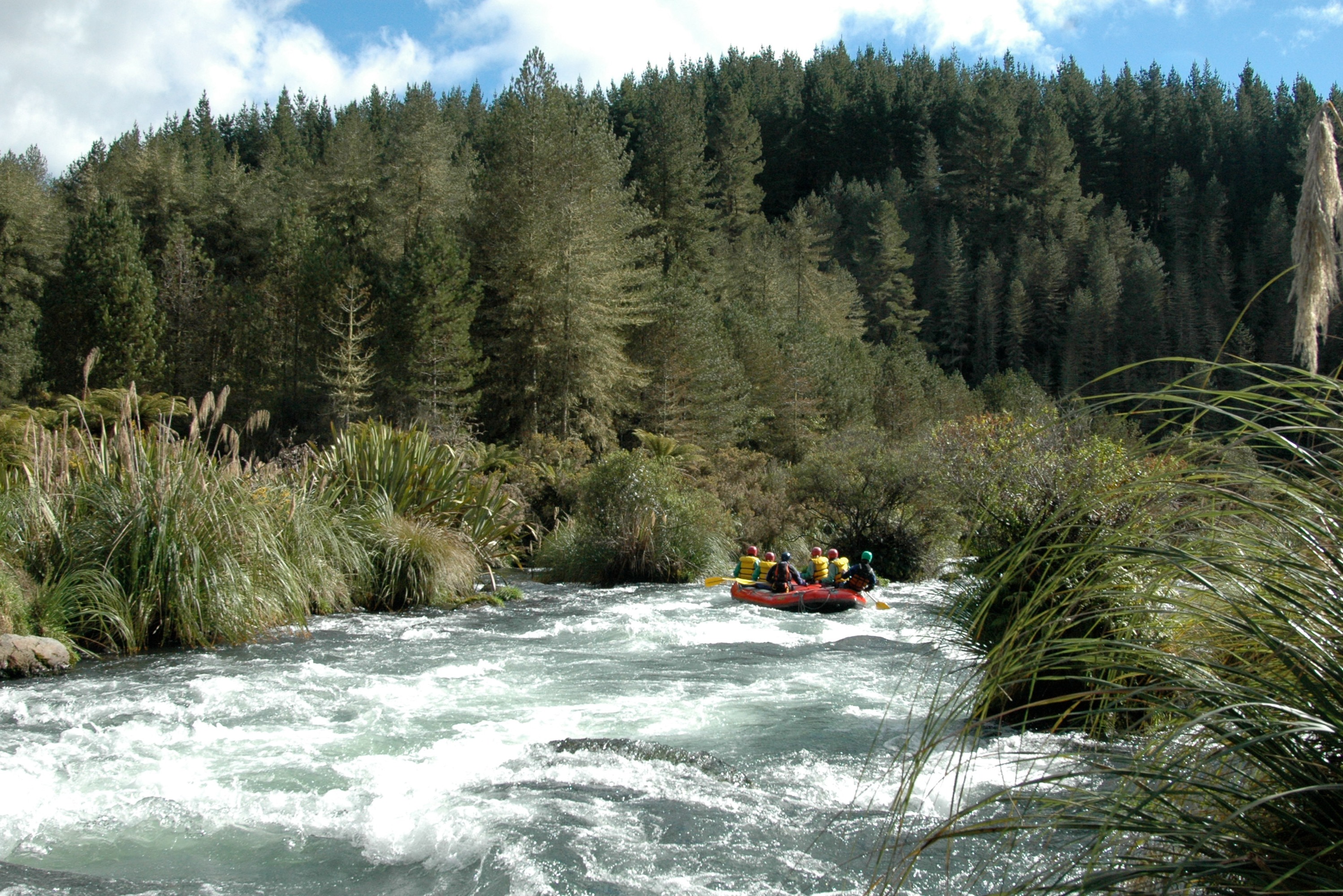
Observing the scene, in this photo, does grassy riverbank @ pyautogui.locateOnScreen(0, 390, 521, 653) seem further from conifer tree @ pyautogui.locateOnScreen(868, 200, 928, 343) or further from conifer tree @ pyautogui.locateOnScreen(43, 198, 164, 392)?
conifer tree @ pyautogui.locateOnScreen(868, 200, 928, 343)

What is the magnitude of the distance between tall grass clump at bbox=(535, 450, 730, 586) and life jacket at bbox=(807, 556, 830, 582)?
144 inches

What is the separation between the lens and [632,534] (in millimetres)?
20219

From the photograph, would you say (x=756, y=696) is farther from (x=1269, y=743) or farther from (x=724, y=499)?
(x=724, y=499)

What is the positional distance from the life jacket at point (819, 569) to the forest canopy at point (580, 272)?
8.44 meters

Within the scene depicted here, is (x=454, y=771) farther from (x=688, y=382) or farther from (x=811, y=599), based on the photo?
(x=688, y=382)

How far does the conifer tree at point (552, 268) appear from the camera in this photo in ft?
121

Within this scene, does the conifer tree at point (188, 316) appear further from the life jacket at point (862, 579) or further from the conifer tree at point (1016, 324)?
the conifer tree at point (1016, 324)

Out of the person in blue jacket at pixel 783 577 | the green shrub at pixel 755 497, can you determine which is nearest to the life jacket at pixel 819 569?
the person in blue jacket at pixel 783 577

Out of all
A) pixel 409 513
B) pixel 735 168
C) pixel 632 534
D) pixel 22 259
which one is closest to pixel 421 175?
pixel 22 259

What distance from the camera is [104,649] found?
1011 centimetres

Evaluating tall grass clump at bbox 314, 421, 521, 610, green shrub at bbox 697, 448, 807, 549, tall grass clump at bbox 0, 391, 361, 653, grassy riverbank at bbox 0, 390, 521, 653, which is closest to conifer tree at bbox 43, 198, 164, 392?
green shrub at bbox 697, 448, 807, 549

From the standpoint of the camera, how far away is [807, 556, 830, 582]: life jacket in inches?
683

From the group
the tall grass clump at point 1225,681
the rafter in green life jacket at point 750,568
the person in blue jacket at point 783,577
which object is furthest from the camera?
the rafter in green life jacket at point 750,568

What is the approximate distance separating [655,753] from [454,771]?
4.88ft
